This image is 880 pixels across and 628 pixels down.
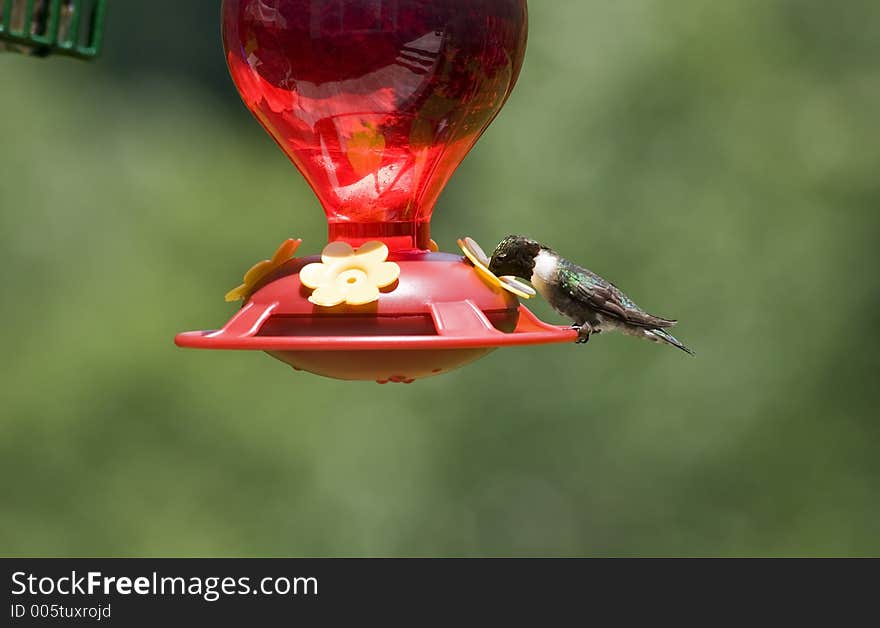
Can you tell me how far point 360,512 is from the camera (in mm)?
6879

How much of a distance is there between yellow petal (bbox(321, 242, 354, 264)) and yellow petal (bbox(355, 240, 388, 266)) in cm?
2

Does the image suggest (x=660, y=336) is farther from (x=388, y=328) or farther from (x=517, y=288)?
(x=388, y=328)

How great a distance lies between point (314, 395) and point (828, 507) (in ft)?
8.25

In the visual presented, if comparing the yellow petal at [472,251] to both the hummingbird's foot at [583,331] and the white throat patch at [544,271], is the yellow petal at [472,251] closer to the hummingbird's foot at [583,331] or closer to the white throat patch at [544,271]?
the white throat patch at [544,271]

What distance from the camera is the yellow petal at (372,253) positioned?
2672 millimetres

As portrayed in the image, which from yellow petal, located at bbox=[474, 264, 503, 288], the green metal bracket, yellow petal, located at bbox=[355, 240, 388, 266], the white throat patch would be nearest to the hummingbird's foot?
the white throat patch

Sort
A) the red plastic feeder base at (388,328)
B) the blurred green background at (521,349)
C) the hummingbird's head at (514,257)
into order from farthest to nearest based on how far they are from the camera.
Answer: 1. the blurred green background at (521,349)
2. the hummingbird's head at (514,257)
3. the red plastic feeder base at (388,328)

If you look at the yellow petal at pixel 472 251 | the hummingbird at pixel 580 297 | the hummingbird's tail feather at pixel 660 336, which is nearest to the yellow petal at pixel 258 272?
the yellow petal at pixel 472 251

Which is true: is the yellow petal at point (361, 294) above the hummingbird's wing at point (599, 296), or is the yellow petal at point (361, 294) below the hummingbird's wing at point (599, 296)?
above

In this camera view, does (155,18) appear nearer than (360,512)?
No

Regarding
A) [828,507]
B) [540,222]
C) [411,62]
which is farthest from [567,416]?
[411,62]

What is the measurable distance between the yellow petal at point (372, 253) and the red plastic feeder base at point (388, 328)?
0.15 feet

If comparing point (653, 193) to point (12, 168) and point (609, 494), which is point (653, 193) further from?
point (12, 168)

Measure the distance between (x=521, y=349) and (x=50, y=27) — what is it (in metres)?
4.51
